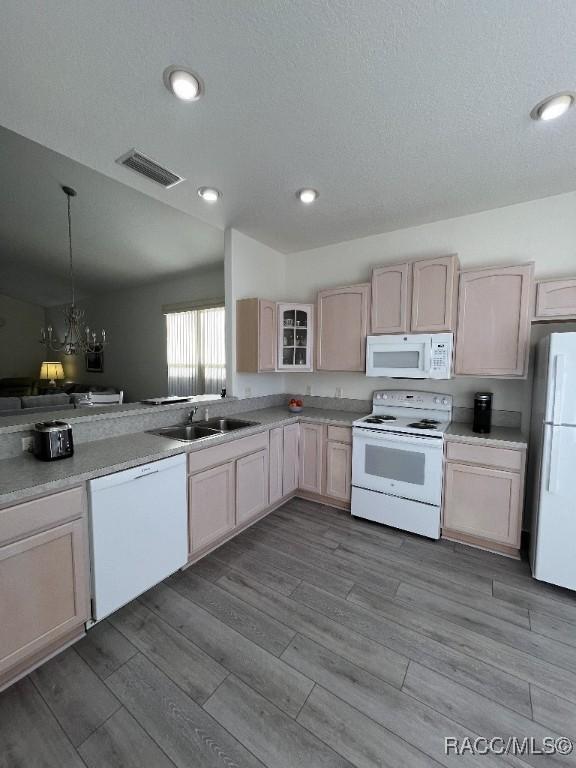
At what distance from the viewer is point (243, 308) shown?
302 centimetres

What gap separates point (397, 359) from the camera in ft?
8.96

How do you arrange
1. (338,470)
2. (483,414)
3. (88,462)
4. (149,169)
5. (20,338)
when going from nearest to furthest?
(88,462)
(149,169)
(483,414)
(338,470)
(20,338)

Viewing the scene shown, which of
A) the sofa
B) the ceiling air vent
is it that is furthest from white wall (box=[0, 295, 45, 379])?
the ceiling air vent

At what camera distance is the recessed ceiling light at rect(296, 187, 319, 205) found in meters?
2.27

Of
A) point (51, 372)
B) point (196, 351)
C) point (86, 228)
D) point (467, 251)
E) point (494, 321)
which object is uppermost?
point (86, 228)

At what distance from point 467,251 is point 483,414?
1443 mm

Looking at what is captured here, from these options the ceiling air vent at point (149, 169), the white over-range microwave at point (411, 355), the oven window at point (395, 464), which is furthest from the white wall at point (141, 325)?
the oven window at point (395, 464)

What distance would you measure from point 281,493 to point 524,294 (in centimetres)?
255

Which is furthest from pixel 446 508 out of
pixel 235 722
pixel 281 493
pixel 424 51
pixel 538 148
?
pixel 424 51

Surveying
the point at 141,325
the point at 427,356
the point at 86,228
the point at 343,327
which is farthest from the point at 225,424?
the point at 141,325

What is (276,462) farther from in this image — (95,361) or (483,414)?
(95,361)

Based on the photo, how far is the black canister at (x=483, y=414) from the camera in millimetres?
2387

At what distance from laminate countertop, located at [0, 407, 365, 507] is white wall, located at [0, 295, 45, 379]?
616 centimetres

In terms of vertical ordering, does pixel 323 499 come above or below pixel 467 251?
below
